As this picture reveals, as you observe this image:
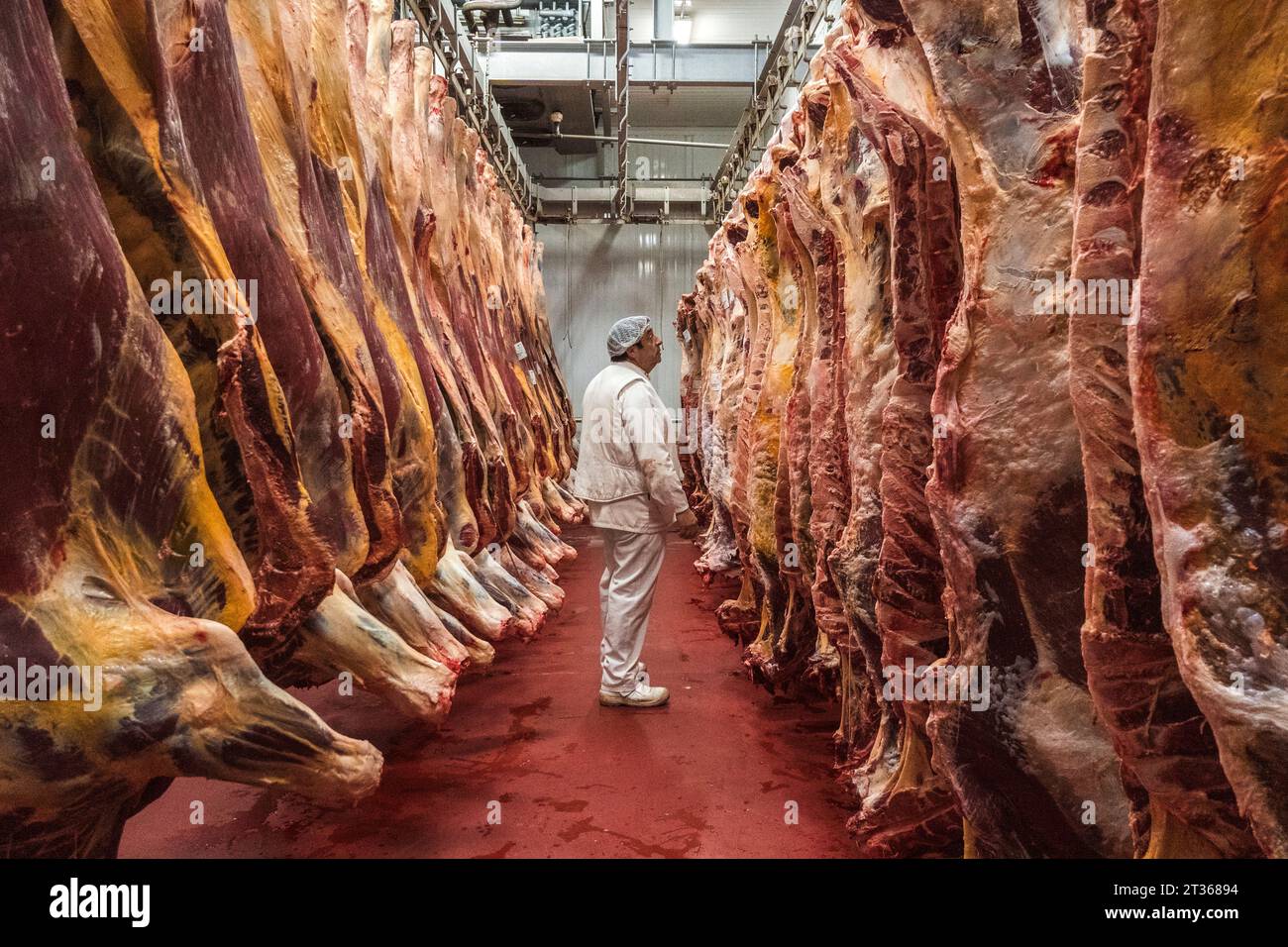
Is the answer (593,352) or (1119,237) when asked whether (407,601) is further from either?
(593,352)

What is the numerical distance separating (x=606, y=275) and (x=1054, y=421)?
1193 cm

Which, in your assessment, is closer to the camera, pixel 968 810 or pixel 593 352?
pixel 968 810

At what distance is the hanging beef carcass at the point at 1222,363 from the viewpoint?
126 centimetres

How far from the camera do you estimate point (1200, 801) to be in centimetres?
144

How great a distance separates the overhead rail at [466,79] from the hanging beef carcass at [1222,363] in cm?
511

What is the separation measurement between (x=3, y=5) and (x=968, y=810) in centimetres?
201

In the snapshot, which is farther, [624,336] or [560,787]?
[624,336]

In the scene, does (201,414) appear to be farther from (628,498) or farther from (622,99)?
(622,99)

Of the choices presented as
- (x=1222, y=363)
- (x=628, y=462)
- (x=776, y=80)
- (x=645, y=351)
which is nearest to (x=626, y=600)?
→ (x=628, y=462)

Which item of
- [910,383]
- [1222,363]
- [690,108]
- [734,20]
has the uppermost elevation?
[734,20]

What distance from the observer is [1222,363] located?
4.36ft

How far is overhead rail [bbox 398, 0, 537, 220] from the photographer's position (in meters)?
6.20

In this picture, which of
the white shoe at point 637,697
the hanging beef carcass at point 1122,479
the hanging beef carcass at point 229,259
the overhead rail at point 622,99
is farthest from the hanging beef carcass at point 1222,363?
the overhead rail at point 622,99
